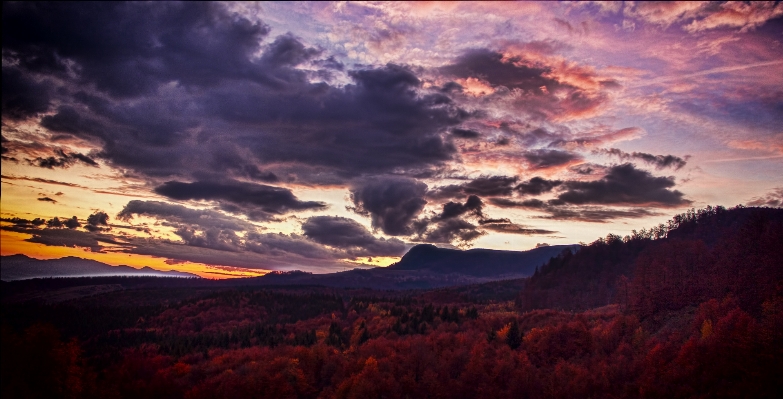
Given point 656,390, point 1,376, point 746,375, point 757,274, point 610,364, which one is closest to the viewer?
point 1,376

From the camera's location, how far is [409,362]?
147 m

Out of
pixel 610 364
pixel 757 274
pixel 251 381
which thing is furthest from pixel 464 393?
pixel 757 274

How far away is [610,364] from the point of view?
132625 mm

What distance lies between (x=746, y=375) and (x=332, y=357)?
374 feet

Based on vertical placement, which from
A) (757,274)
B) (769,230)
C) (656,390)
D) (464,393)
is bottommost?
(464,393)

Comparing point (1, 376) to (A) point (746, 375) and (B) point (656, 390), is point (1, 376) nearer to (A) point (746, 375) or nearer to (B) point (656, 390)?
(B) point (656, 390)

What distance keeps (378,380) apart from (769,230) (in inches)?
4378

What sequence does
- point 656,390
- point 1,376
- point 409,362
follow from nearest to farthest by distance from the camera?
point 1,376, point 656,390, point 409,362

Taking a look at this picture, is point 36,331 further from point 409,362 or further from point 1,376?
point 409,362

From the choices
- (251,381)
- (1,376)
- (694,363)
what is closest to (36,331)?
(1,376)

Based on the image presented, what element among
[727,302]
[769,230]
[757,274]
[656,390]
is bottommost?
[656,390]

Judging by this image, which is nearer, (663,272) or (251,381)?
(251,381)

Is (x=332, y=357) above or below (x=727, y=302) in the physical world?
below

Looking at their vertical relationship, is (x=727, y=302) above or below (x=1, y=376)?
above
